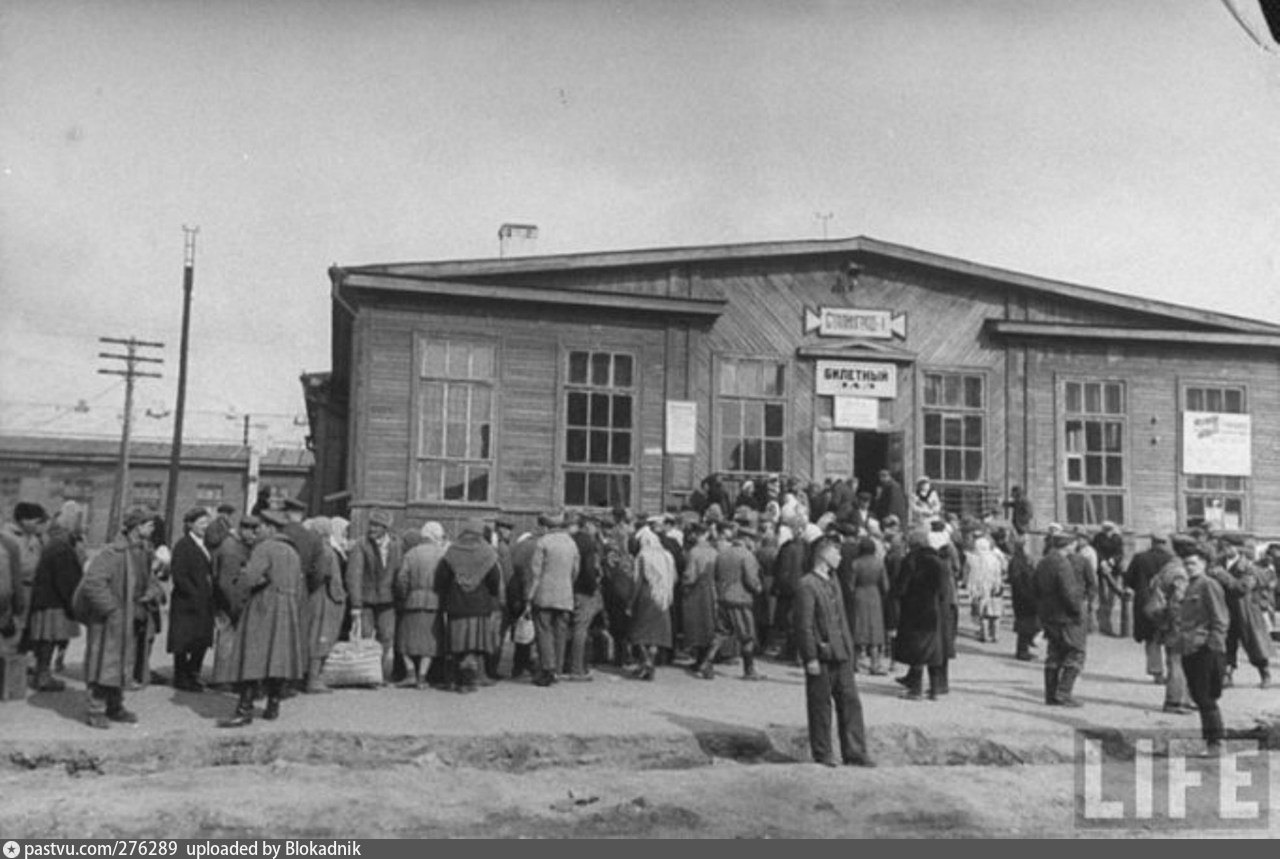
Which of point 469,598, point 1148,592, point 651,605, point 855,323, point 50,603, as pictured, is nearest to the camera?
point 50,603

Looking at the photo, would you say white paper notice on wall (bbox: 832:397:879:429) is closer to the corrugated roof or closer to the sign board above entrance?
the sign board above entrance

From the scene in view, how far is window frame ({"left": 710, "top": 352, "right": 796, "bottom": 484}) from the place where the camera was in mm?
18484

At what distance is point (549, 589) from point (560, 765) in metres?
2.62

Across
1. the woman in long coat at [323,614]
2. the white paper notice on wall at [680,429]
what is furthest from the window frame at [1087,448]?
the woman in long coat at [323,614]

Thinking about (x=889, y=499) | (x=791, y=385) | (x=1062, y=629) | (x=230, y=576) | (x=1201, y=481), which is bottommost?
(x=1062, y=629)

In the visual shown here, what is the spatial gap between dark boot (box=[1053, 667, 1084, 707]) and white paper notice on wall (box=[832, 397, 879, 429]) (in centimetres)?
835

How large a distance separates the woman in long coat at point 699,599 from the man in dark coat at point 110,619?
17.9 feet

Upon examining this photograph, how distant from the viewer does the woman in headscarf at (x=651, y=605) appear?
1177 cm

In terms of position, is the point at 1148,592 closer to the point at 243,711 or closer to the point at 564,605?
the point at 564,605

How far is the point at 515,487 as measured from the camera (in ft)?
58.0

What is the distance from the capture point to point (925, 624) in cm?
1102

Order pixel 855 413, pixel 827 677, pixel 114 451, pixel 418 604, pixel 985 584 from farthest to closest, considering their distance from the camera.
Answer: pixel 114 451, pixel 855 413, pixel 985 584, pixel 418 604, pixel 827 677

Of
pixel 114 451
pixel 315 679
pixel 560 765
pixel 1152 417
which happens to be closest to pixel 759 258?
pixel 1152 417
